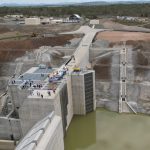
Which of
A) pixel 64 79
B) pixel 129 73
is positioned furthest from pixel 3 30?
pixel 64 79

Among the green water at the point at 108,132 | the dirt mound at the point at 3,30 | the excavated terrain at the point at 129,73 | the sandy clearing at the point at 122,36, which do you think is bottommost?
the green water at the point at 108,132

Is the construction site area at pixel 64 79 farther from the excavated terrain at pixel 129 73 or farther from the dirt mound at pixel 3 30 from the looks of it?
the dirt mound at pixel 3 30

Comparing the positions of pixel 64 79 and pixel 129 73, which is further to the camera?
pixel 129 73

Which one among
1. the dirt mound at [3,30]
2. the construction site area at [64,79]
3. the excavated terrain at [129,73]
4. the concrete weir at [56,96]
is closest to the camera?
the concrete weir at [56,96]

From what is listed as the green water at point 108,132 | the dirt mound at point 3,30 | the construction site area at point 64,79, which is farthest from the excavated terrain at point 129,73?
the dirt mound at point 3,30

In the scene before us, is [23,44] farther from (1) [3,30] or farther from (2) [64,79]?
(2) [64,79]

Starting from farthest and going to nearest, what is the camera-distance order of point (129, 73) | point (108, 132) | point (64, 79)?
1. point (129, 73)
2. point (64, 79)
3. point (108, 132)
